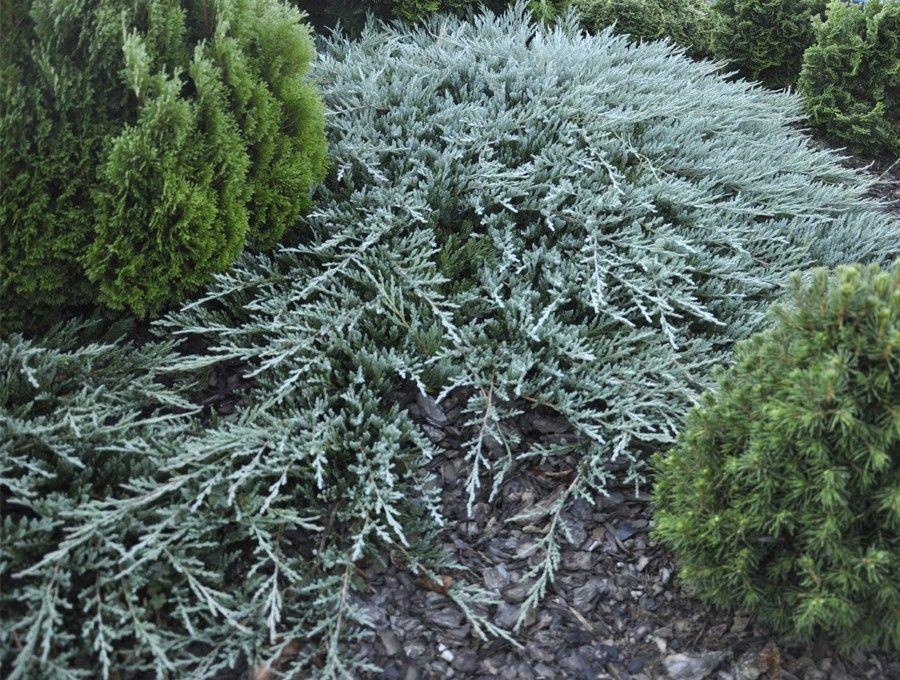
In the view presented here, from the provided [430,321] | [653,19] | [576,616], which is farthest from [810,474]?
[653,19]

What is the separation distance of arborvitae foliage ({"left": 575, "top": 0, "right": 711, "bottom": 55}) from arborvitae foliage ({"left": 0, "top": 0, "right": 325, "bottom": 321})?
10.5 ft

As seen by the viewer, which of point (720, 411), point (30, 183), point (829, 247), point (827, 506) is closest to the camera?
point (827, 506)

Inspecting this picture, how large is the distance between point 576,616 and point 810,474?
37.0 inches

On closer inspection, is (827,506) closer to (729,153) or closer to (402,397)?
(402,397)

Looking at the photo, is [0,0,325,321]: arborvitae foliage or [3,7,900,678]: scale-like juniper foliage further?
[0,0,325,321]: arborvitae foliage

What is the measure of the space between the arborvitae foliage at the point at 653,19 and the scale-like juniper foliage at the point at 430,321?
1336mm

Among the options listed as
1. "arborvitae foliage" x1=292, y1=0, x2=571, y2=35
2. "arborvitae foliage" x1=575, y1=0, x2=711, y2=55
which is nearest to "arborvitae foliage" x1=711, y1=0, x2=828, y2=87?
"arborvitae foliage" x1=575, y1=0, x2=711, y2=55

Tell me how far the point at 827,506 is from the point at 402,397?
1.59m

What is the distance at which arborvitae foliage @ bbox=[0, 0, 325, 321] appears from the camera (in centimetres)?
273

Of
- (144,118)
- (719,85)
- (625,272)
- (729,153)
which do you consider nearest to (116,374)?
(144,118)

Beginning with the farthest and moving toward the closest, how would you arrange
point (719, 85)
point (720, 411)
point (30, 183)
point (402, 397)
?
point (719, 85)
point (402, 397)
point (30, 183)
point (720, 411)

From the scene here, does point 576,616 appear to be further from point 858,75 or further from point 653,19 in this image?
→ point 653,19

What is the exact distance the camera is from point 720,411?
2289mm

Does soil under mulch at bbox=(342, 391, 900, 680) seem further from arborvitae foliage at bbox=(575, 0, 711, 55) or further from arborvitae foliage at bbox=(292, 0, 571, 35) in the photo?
arborvitae foliage at bbox=(575, 0, 711, 55)
